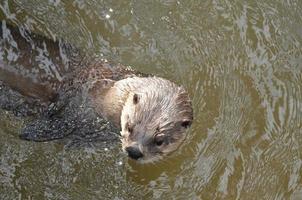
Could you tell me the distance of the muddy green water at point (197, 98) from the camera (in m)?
4.66

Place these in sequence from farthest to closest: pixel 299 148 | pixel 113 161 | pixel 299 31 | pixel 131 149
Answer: pixel 299 31 < pixel 299 148 < pixel 113 161 < pixel 131 149

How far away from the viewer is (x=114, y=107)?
4367 millimetres

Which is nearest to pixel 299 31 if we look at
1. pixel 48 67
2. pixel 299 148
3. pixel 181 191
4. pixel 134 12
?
pixel 299 148

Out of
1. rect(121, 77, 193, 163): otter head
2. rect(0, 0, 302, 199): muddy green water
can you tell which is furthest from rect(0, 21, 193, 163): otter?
rect(0, 0, 302, 199): muddy green water

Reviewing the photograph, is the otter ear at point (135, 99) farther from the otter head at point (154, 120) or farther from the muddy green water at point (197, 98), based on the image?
the muddy green water at point (197, 98)

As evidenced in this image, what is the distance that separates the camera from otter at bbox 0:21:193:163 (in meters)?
4.06

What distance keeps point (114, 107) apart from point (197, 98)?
104 cm

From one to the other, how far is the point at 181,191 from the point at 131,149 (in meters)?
1.00

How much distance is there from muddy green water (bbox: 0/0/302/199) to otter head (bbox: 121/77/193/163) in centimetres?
57

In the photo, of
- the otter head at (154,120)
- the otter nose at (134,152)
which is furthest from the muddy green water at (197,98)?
the otter nose at (134,152)

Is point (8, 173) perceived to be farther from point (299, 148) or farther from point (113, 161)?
point (299, 148)

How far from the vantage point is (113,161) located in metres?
4.77

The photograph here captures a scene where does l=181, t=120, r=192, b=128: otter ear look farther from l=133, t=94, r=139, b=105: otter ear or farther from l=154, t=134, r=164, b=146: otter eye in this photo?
l=133, t=94, r=139, b=105: otter ear

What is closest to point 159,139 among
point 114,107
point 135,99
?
point 135,99
